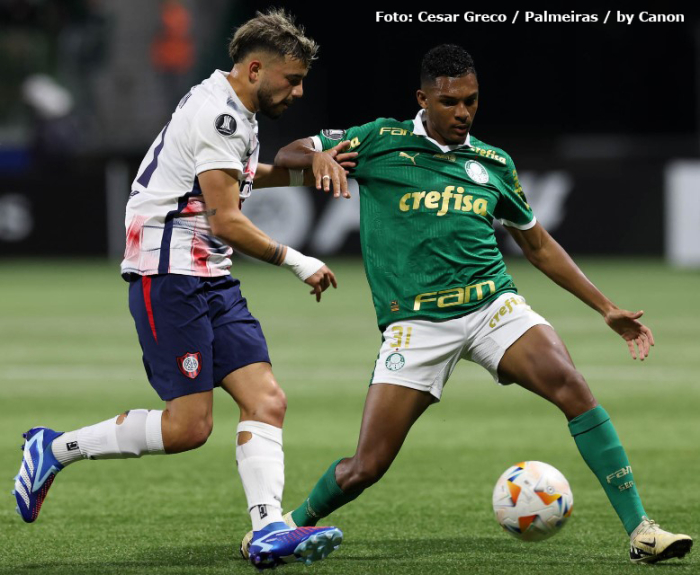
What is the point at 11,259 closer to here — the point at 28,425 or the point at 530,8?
the point at 530,8

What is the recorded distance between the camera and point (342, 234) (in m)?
23.0

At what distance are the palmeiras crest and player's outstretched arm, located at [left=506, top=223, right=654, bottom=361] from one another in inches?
64.2

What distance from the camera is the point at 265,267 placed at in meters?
24.0

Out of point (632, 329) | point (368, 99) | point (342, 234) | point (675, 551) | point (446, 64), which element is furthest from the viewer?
point (368, 99)

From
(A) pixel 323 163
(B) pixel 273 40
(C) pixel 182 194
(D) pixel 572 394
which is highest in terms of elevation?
(B) pixel 273 40

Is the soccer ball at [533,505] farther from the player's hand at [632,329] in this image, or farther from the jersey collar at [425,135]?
the jersey collar at [425,135]

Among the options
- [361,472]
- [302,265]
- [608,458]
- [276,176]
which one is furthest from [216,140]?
[608,458]

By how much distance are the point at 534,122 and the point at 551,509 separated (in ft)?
63.3

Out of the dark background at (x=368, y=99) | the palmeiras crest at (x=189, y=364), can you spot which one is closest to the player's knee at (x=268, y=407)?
the palmeiras crest at (x=189, y=364)

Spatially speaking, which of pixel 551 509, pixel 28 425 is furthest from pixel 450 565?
pixel 28 425

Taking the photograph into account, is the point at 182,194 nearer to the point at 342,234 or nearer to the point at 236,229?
the point at 236,229

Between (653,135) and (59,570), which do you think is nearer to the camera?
(59,570)

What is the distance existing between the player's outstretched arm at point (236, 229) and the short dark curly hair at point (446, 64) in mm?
1020

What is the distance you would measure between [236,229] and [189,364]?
637 mm
